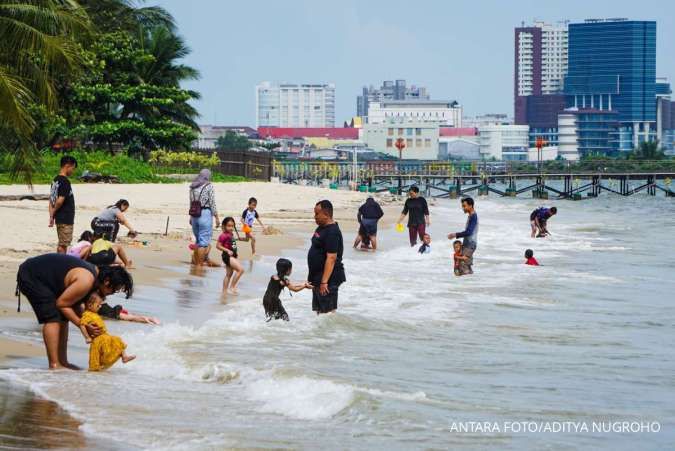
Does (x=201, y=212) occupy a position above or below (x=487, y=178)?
above

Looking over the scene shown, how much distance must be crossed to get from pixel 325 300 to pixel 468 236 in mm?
6617

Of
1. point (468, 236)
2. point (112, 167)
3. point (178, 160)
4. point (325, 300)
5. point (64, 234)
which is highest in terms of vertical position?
point (178, 160)

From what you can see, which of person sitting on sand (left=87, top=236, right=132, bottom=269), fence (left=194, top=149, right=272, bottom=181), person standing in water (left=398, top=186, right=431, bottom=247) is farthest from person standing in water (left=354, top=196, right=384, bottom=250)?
fence (left=194, top=149, right=272, bottom=181)

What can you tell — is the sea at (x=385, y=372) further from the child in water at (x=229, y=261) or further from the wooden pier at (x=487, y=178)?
the wooden pier at (x=487, y=178)

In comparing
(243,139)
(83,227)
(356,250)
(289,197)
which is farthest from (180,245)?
(243,139)

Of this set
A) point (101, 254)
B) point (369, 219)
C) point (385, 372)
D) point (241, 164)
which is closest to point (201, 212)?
point (101, 254)

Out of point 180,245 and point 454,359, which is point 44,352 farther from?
point 180,245

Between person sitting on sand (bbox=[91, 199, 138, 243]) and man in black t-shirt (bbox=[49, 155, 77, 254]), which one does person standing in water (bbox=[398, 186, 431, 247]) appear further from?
man in black t-shirt (bbox=[49, 155, 77, 254])

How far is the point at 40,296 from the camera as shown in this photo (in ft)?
28.0

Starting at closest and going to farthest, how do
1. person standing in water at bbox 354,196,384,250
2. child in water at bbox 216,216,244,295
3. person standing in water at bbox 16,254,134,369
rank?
person standing in water at bbox 16,254,134,369 → child in water at bbox 216,216,244,295 → person standing in water at bbox 354,196,384,250

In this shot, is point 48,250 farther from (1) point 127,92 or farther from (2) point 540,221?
(1) point 127,92

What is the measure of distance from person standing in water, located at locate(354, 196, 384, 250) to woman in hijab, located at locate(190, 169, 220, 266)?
6.46 metres

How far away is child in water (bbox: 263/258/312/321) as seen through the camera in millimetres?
11320

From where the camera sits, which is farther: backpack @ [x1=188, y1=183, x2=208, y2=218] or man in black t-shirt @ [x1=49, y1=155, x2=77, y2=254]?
backpack @ [x1=188, y1=183, x2=208, y2=218]
